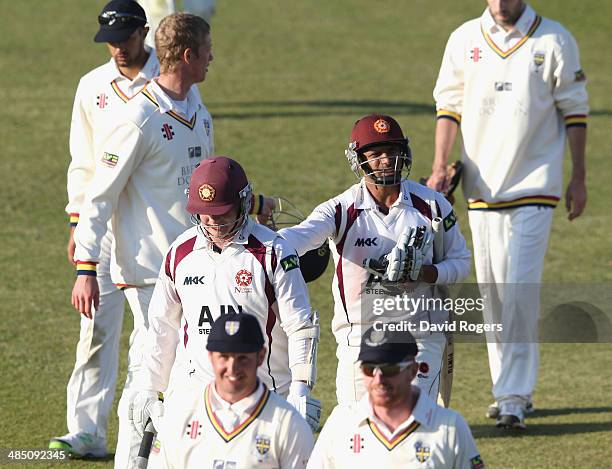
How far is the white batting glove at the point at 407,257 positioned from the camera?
24.4ft

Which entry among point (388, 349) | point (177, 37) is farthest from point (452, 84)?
point (388, 349)

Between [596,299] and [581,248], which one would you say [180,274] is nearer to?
[596,299]

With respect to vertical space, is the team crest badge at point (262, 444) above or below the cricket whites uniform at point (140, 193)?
below

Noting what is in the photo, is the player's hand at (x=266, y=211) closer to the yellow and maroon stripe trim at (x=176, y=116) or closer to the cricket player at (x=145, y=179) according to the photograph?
the cricket player at (x=145, y=179)

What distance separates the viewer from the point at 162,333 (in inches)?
280

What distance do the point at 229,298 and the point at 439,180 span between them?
10.7 feet

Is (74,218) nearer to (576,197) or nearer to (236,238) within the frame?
(236,238)

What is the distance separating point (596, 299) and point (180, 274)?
6422 mm

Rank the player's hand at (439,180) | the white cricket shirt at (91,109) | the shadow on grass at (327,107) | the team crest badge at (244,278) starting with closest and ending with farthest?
the team crest badge at (244,278) → the white cricket shirt at (91,109) → the player's hand at (439,180) → the shadow on grass at (327,107)

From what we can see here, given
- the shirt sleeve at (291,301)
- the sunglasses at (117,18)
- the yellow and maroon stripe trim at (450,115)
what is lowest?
the shirt sleeve at (291,301)

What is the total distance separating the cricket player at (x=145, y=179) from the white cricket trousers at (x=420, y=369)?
3.92 feet

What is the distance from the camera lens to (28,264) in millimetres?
13734

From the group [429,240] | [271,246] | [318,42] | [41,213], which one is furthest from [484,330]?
[318,42]

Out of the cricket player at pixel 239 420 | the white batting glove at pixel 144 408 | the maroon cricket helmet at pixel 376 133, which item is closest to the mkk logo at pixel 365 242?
the maroon cricket helmet at pixel 376 133
